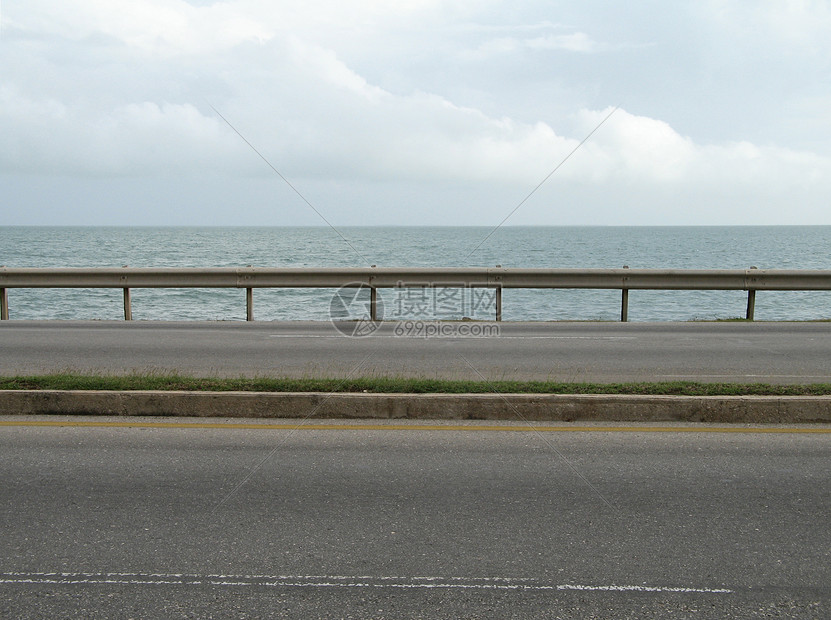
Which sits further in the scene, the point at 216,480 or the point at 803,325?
the point at 803,325

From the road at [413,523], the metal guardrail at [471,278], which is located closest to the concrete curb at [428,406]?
the road at [413,523]

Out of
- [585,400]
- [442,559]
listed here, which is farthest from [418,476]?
[585,400]

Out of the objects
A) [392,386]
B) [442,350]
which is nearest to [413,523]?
[392,386]

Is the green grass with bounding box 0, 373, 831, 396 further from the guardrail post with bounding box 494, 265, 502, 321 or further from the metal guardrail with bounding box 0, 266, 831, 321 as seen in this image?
the metal guardrail with bounding box 0, 266, 831, 321

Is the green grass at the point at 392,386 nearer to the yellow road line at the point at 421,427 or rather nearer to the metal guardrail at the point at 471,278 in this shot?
the yellow road line at the point at 421,427

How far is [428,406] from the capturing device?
725 centimetres

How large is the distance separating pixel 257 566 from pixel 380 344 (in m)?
7.99

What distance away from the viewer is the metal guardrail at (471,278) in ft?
51.9

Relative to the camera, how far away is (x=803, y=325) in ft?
49.0

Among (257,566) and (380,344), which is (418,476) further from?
(380,344)

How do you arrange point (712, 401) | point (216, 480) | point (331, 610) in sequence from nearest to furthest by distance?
point (331, 610) → point (216, 480) → point (712, 401)

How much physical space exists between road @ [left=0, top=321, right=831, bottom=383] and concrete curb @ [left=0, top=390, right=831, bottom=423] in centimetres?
147

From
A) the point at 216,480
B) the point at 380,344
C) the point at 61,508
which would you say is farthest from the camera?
→ the point at 380,344

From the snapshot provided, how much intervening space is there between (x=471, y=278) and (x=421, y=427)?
29.8 feet
